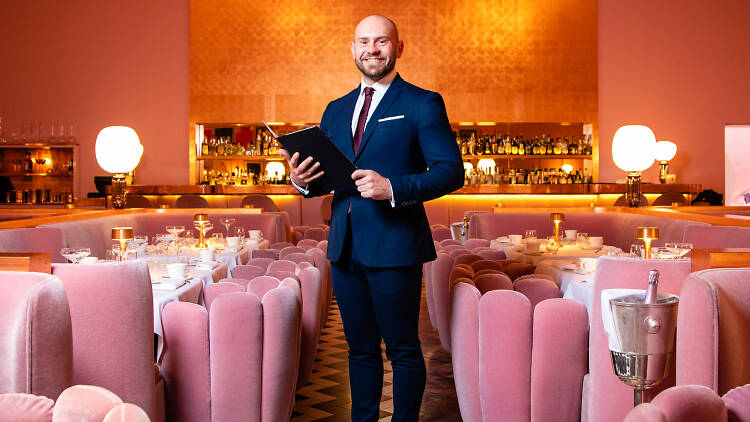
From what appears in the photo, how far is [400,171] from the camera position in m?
2.27

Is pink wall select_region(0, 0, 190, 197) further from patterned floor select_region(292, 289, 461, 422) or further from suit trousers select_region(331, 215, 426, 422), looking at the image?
suit trousers select_region(331, 215, 426, 422)

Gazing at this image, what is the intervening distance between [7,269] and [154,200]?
838cm

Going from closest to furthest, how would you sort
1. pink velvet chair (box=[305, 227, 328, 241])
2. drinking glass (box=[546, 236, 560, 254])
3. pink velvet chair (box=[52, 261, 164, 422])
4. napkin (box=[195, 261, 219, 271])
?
pink velvet chair (box=[52, 261, 164, 422]), napkin (box=[195, 261, 219, 271]), drinking glass (box=[546, 236, 560, 254]), pink velvet chair (box=[305, 227, 328, 241])

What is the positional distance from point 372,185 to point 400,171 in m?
0.21

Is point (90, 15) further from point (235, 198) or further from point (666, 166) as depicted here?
point (666, 166)

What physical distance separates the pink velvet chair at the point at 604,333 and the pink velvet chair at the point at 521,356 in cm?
17

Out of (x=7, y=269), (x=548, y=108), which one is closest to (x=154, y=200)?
(x=548, y=108)

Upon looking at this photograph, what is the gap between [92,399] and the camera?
1.01m

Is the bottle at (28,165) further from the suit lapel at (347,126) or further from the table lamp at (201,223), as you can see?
the suit lapel at (347,126)

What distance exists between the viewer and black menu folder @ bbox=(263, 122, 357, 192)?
82.4 inches

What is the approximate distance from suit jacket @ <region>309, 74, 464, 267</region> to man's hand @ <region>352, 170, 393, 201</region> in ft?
0.24

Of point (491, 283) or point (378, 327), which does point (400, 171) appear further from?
point (491, 283)

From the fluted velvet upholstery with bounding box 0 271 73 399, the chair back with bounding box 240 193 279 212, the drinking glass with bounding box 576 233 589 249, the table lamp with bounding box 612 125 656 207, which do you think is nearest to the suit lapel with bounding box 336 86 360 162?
the fluted velvet upholstery with bounding box 0 271 73 399

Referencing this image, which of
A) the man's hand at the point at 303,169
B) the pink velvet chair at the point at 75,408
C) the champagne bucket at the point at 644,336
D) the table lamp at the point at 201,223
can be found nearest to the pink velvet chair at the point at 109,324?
the man's hand at the point at 303,169
